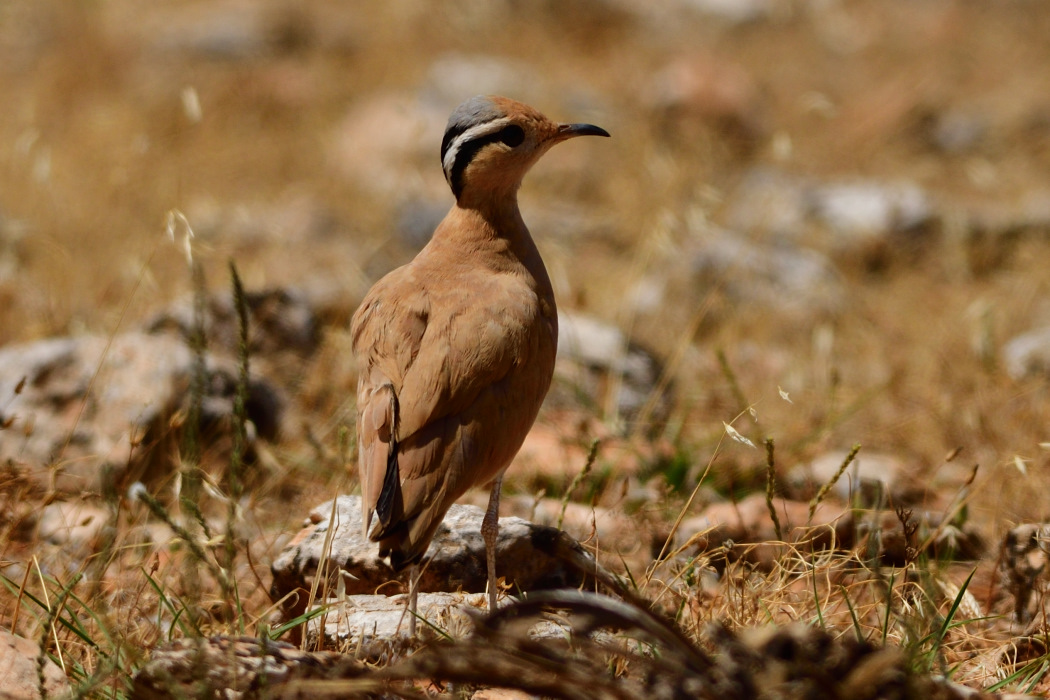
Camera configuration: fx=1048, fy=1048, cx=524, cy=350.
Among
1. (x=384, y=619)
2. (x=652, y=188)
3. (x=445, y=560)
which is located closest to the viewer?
(x=384, y=619)

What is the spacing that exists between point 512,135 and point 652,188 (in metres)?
5.42

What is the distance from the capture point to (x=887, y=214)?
8281mm

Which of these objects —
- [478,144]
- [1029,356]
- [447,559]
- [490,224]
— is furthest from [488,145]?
[1029,356]

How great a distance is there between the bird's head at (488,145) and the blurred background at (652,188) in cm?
95

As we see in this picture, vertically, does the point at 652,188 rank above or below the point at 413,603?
above

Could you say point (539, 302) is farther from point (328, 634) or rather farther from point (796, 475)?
point (796, 475)

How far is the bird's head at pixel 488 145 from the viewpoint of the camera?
12.2ft

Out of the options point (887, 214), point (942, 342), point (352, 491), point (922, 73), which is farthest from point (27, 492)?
point (922, 73)

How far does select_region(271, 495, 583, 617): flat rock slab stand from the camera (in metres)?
3.38

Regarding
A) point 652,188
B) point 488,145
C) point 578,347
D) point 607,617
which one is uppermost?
point 488,145

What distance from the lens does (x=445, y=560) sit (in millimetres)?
3508

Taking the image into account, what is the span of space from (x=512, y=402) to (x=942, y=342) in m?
4.21

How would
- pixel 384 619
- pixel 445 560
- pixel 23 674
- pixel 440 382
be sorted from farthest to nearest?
1. pixel 445 560
2. pixel 440 382
3. pixel 384 619
4. pixel 23 674

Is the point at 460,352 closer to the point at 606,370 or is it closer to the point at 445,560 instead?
the point at 445,560
